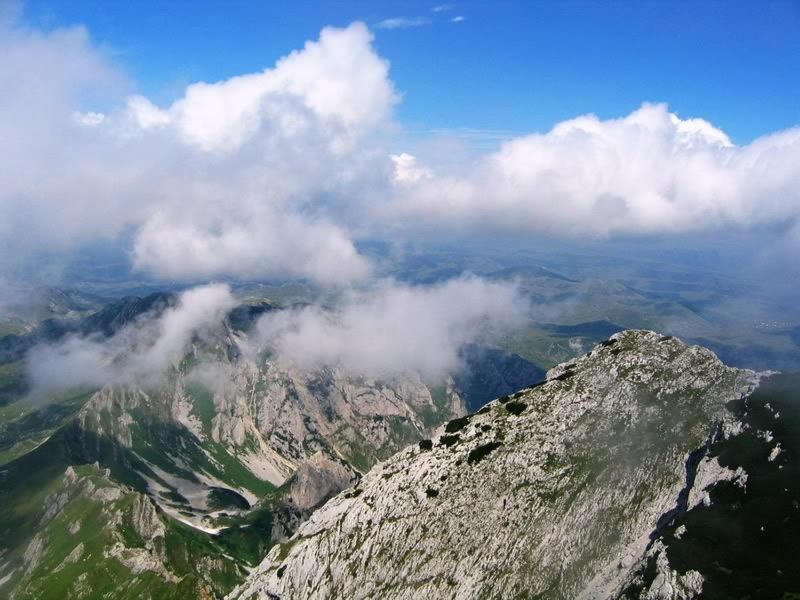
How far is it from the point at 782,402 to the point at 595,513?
3733 cm

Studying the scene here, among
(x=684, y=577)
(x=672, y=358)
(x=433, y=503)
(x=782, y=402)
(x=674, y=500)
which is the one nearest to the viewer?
(x=684, y=577)

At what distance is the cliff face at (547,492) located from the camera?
84250mm

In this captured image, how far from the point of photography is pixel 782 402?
90625 millimetres

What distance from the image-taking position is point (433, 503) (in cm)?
9900

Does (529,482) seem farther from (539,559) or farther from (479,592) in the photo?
(479,592)

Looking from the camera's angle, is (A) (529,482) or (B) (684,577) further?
(A) (529,482)

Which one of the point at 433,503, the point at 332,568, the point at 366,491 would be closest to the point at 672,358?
the point at 433,503

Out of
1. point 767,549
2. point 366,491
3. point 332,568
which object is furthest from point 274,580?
point 767,549

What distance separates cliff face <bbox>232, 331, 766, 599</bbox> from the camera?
84.2m

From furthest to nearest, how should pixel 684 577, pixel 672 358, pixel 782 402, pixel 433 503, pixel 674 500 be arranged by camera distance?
pixel 672 358, pixel 433 503, pixel 782 402, pixel 674 500, pixel 684 577

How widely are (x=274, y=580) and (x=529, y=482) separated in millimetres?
58948

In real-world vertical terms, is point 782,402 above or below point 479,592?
above

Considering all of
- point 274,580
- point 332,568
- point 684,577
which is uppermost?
point 684,577

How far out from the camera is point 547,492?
92.9 meters
